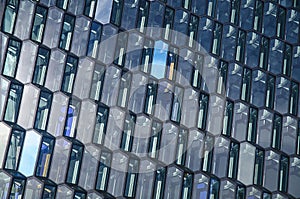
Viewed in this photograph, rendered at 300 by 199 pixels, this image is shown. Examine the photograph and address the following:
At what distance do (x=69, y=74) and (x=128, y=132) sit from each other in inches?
33.6

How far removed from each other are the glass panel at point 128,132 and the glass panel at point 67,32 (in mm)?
967

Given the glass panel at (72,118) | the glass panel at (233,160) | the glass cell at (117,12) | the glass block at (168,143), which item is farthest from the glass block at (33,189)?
the glass panel at (233,160)

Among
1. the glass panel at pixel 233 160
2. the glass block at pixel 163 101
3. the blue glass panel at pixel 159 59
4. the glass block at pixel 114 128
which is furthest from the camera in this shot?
the glass panel at pixel 233 160

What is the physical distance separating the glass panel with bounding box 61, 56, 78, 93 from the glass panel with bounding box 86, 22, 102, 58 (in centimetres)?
19

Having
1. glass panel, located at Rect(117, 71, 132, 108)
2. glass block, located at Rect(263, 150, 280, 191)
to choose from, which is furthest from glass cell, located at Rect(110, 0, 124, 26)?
glass block, located at Rect(263, 150, 280, 191)

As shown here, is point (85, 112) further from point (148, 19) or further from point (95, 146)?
point (148, 19)

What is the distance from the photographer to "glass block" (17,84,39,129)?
6602 millimetres

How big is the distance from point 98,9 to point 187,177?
6.69 ft

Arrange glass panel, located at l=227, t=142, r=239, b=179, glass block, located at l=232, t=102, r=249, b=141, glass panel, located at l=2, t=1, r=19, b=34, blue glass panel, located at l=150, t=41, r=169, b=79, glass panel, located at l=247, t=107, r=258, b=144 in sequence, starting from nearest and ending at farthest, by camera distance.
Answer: glass panel, located at l=2, t=1, r=19, b=34 < blue glass panel, located at l=150, t=41, r=169, b=79 < glass panel, located at l=227, t=142, r=239, b=179 < glass block, located at l=232, t=102, r=249, b=141 < glass panel, located at l=247, t=107, r=258, b=144

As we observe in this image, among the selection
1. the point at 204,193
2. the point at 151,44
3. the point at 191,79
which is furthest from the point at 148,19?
the point at 204,193

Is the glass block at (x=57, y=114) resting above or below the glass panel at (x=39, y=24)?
below

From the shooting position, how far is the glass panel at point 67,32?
277 inches

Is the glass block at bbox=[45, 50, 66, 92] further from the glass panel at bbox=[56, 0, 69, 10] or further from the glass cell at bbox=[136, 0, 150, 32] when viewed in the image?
the glass cell at bbox=[136, 0, 150, 32]

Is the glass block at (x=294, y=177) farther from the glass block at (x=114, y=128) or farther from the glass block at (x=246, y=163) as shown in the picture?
the glass block at (x=114, y=128)
